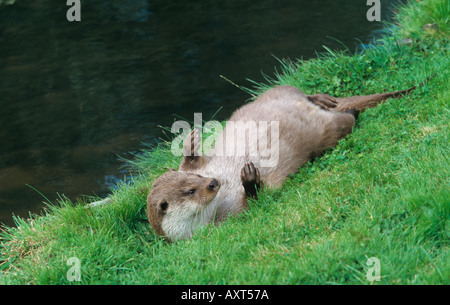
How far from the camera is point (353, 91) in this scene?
551 cm

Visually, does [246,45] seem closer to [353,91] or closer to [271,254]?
[353,91]

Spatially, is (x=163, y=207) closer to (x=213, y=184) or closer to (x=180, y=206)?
(x=180, y=206)

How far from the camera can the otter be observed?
3873 millimetres

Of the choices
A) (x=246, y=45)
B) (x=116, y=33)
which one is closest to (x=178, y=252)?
(x=246, y=45)

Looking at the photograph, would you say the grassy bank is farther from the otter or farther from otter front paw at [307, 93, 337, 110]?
otter front paw at [307, 93, 337, 110]

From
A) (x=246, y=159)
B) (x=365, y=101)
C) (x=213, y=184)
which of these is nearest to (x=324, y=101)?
(x=365, y=101)

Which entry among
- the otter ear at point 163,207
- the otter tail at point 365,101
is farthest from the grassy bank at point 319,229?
the otter ear at point 163,207

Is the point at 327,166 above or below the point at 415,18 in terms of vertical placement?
below

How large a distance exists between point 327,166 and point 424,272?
1.62 metres

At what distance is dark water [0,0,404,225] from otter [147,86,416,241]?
191 centimetres

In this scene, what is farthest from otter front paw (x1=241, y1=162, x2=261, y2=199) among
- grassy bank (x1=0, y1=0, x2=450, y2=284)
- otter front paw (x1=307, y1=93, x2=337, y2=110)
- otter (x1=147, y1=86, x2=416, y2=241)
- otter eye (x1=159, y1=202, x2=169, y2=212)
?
otter front paw (x1=307, y1=93, x2=337, y2=110)

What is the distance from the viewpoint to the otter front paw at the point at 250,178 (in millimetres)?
3916

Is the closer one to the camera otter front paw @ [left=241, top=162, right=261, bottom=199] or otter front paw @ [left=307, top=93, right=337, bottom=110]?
otter front paw @ [left=241, top=162, right=261, bottom=199]

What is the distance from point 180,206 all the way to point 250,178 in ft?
1.67
